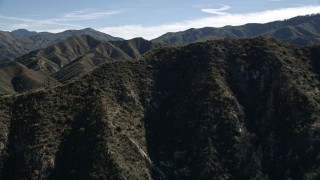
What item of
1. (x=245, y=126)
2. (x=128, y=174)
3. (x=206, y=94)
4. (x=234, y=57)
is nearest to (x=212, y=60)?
(x=234, y=57)

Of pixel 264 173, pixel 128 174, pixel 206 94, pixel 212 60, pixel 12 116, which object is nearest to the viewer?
pixel 128 174

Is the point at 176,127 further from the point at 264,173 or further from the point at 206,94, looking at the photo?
the point at 264,173

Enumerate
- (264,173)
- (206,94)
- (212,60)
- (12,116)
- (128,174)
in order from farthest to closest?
(212,60) → (206,94) → (12,116) → (264,173) → (128,174)

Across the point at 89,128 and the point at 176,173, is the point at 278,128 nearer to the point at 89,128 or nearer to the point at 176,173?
the point at 176,173

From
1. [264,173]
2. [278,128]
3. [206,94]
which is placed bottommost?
[264,173]

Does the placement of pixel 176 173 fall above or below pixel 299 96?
below

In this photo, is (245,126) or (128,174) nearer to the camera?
(128,174)
